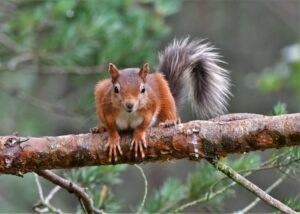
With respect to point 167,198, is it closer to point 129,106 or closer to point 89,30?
point 129,106

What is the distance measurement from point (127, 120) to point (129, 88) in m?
0.12

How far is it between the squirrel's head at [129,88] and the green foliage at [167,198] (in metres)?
0.49

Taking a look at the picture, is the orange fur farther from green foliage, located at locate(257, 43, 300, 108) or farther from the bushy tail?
green foliage, located at locate(257, 43, 300, 108)

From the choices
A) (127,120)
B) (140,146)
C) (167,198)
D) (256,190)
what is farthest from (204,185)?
(256,190)

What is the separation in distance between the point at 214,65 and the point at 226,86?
0.10 metres

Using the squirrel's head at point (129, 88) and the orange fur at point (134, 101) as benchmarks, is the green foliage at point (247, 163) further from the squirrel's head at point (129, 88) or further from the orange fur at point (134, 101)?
the squirrel's head at point (129, 88)

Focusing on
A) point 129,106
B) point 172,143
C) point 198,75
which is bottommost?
point 172,143

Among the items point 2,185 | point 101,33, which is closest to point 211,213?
point 101,33

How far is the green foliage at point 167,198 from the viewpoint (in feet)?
9.91

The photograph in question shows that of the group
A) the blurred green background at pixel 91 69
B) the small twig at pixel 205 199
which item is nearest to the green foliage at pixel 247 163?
the blurred green background at pixel 91 69

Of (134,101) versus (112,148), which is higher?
(134,101)

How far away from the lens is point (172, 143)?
235 centimetres

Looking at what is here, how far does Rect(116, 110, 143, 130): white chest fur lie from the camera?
8.93 feet

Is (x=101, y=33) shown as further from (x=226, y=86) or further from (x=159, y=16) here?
(x=226, y=86)
